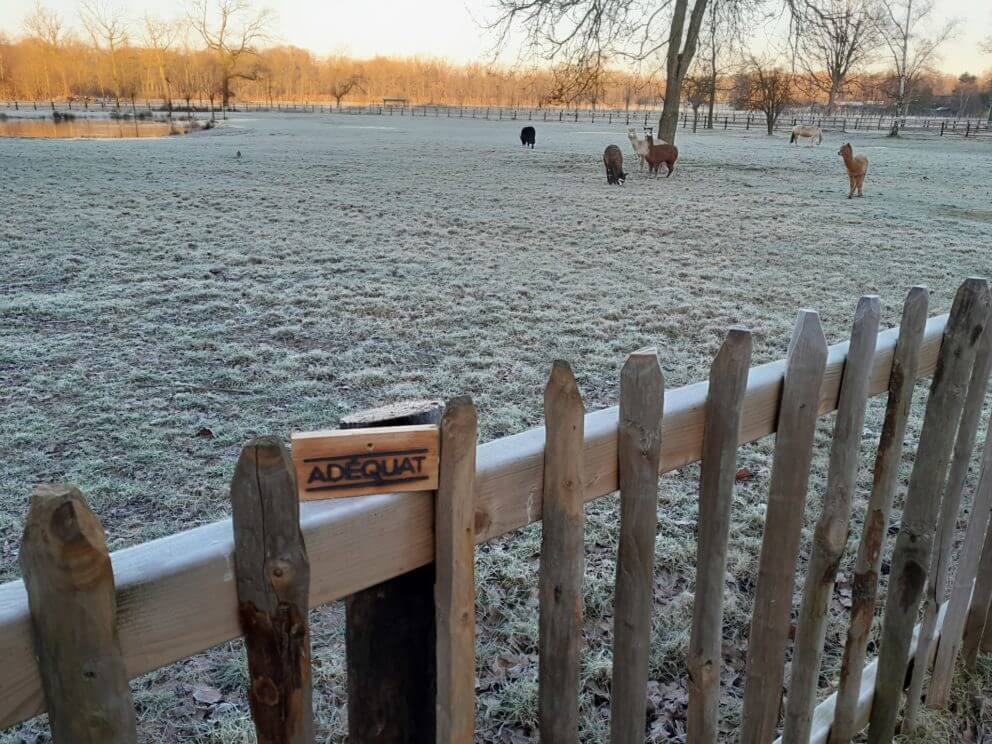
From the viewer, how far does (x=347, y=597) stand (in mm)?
1156

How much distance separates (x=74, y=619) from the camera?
2.70ft

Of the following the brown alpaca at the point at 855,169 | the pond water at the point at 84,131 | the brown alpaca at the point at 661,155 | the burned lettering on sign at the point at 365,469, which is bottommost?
the burned lettering on sign at the point at 365,469

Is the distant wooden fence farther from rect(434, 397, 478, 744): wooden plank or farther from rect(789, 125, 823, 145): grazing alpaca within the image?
rect(789, 125, 823, 145): grazing alpaca

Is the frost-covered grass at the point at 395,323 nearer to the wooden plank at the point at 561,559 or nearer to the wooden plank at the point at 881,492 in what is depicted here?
the wooden plank at the point at 881,492

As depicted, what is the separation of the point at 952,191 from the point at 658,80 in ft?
42.0

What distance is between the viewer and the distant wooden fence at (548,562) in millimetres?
862

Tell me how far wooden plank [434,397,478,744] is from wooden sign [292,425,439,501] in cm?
3

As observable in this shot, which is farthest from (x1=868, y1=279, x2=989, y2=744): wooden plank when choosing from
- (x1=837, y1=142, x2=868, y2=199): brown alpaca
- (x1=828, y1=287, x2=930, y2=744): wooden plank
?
(x1=837, y1=142, x2=868, y2=199): brown alpaca

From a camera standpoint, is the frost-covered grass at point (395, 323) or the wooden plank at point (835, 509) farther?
the frost-covered grass at point (395, 323)

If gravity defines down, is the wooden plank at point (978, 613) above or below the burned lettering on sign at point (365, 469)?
below

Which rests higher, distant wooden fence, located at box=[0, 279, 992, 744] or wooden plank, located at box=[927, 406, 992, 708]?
distant wooden fence, located at box=[0, 279, 992, 744]

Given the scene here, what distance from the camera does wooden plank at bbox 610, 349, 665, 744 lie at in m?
1.30

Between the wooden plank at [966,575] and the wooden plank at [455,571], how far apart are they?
1818 mm

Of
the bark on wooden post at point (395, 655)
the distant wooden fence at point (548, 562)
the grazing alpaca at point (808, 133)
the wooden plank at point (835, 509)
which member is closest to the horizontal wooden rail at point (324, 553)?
the distant wooden fence at point (548, 562)
